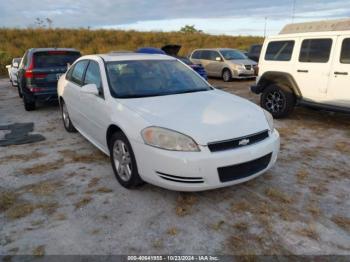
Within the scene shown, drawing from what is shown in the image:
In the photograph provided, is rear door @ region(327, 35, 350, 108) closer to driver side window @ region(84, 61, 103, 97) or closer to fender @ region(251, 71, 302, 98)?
fender @ region(251, 71, 302, 98)

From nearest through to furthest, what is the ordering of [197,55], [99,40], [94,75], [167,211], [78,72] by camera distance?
[167,211] → [94,75] → [78,72] → [197,55] → [99,40]

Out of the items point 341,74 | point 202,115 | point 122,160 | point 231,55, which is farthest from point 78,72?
point 231,55

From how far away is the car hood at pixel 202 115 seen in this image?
3.26m

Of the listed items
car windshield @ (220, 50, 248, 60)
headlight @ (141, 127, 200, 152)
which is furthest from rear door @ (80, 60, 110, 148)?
car windshield @ (220, 50, 248, 60)

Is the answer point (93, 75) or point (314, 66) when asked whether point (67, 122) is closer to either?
point (93, 75)

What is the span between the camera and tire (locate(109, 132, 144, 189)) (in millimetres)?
3590

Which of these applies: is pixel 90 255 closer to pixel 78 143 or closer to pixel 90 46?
pixel 78 143

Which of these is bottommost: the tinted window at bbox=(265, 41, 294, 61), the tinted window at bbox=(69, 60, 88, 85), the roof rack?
the tinted window at bbox=(69, 60, 88, 85)

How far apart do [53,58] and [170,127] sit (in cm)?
625

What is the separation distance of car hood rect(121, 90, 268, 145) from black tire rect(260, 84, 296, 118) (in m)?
3.31

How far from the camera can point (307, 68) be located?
22.1ft

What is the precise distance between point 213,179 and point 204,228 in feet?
1.59

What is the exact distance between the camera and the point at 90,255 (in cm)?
273

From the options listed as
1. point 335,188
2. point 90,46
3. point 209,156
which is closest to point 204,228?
point 209,156
